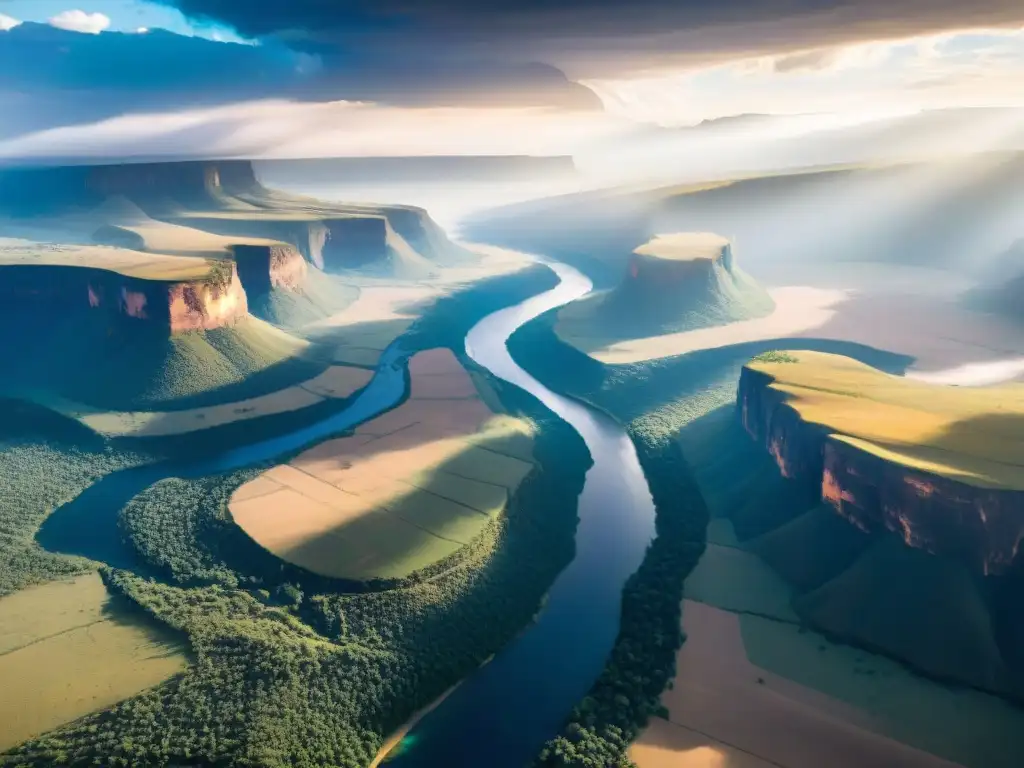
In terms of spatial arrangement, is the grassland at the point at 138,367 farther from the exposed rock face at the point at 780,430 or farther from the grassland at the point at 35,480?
the exposed rock face at the point at 780,430

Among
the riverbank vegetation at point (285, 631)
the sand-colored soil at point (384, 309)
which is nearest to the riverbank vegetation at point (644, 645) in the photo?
the riverbank vegetation at point (285, 631)

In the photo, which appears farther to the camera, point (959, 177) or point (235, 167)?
point (235, 167)

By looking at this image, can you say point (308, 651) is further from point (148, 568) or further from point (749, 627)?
Answer: point (749, 627)

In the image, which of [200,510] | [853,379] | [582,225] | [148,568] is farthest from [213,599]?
[582,225]

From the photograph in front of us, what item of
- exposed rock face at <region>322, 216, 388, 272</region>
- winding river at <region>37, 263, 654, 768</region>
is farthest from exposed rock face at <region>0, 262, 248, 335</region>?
exposed rock face at <region>322, 216, 388, 272</region>

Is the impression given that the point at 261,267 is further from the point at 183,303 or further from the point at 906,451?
the point at 906,451

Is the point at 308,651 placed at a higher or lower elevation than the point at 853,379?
lower

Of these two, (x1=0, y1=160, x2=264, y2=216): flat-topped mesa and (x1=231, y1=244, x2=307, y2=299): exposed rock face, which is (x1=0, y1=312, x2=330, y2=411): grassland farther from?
(x1=0, y1=160, x2=264, y2=216): flat-topped mesa
